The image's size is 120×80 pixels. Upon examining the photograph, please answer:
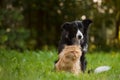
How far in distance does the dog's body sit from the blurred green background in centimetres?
674

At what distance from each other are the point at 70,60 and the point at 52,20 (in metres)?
9.64

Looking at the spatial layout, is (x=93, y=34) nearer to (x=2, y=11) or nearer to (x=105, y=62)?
(x=2, y=11)

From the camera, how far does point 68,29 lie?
29.7ft

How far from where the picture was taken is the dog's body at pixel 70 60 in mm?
8312

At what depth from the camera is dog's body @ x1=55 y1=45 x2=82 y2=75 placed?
8.31 metres

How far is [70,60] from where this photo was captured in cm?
835

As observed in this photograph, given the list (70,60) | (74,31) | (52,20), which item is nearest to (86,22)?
(74,31)

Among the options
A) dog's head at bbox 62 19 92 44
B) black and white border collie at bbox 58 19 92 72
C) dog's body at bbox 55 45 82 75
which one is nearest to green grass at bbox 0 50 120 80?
dog's body at bbox 55 45 82 75

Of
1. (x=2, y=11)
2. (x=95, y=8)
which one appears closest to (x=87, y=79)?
(x=2, y=11)

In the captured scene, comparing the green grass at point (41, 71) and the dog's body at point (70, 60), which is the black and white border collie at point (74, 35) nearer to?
the dog's body at point (70, 60)

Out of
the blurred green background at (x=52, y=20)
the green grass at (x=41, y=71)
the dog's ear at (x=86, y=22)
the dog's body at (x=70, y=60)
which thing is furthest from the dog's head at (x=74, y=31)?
the blurred green background at (x=52, y=20)

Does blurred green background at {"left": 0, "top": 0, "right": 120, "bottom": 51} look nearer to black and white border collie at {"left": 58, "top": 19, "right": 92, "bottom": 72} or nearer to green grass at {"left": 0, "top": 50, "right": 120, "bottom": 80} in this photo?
green grass at {"left": 0, "top": 50, "right": 120, "bottom": 80}

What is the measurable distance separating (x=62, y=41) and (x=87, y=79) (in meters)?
1.46

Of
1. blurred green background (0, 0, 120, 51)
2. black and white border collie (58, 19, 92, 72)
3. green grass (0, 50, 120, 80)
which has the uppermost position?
black and white border collie (58, 19, 92, 72)
